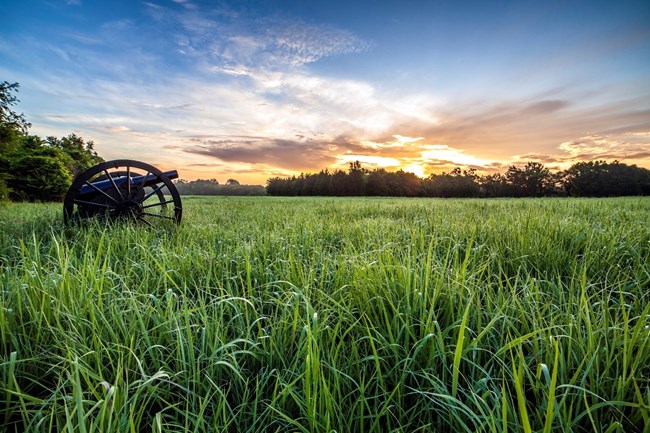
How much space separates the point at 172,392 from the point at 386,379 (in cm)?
96

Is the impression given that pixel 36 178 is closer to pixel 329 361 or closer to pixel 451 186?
pixel 329 361

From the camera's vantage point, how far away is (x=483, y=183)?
65.8 m

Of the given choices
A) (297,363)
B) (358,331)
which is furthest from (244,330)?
(358,331)

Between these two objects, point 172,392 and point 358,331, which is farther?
point 358,331

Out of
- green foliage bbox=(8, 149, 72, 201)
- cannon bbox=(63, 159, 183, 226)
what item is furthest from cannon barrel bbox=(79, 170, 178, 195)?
green foliage bbox=(8, 149, 72, 201)

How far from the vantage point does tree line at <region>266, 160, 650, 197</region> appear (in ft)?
164

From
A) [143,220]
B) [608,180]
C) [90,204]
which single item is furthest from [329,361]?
[608,180]

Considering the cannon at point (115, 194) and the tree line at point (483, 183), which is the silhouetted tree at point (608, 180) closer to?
the tree line at point (483, 183)

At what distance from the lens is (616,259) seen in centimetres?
284

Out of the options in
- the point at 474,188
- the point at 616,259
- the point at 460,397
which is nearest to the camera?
the point at 460,397

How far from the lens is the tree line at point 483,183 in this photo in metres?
50.0

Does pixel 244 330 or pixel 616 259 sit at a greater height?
pixel 616 259

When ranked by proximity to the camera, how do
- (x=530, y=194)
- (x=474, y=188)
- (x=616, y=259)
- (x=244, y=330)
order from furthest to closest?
1. (x=474, y=188)
2. (x=530, y=194)
3. (x=616, y=259)
4. (x=244, y=330)

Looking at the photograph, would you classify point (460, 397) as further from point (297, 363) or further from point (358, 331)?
point (297, 363)
